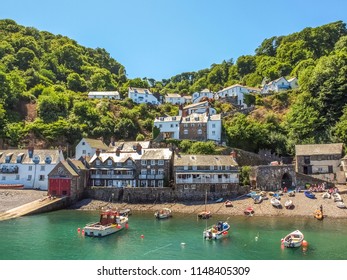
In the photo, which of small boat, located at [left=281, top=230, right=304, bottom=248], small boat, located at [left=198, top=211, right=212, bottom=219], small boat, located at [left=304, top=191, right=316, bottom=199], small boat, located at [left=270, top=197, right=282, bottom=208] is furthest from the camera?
small boat, located at [left=304, top=191, right=316, bottom=199]

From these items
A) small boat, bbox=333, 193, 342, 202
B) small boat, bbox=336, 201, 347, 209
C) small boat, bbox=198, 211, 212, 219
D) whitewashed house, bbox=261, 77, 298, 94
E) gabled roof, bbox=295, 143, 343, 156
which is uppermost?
whitewashed house, bbox=261, 77, 298, 94

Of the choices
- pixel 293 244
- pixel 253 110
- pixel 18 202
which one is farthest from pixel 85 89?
pixel 293 244

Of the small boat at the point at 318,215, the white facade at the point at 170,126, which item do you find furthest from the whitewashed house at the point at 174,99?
the small boat at the point at 318,215

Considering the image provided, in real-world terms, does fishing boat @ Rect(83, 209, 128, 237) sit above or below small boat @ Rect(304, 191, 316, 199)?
below

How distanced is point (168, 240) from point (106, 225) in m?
8.28

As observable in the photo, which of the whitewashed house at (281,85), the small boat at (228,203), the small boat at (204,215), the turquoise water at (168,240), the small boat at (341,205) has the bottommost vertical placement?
the turquoise water at (168,240)

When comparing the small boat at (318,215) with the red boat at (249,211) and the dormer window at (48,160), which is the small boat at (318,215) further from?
the dormer window at (48,160)

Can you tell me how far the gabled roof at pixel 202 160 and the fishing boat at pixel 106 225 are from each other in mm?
17896

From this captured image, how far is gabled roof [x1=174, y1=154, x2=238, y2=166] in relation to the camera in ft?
190

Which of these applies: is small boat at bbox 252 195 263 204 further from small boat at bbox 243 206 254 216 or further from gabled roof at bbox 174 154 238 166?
gabled roof at bbox 174 154 238 166

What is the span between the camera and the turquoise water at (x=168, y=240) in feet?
99.3

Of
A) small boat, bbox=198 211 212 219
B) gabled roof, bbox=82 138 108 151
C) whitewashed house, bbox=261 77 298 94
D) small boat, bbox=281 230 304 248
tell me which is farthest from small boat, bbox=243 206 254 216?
whitewashed house, bbox=261 77 298 94

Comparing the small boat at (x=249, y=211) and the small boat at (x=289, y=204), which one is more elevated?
the small boat at (x=289, y=204)

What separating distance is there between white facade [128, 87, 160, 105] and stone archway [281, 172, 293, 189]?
56.8 metres
